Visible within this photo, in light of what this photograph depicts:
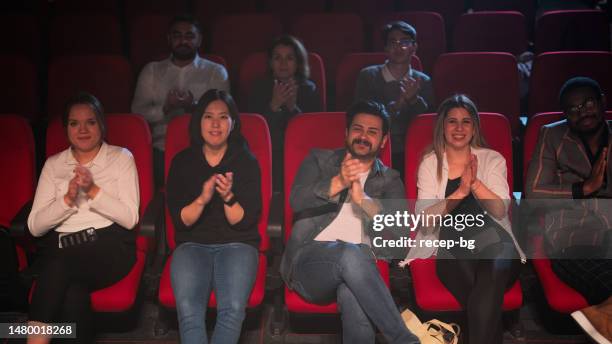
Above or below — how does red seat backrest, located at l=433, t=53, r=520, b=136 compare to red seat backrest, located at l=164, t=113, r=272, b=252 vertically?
above

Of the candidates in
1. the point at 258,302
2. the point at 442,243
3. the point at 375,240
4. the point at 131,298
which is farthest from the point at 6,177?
the point at 442,243

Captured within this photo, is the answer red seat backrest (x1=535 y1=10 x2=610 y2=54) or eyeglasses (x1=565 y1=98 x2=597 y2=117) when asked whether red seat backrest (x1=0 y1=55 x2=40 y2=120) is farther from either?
red seat backrest (x1=535 y1=10 x2=610 y2=54)

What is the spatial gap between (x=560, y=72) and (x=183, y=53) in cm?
148

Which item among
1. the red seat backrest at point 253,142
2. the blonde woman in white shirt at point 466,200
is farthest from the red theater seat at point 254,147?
the blonde woman in white shirt at point 466,200

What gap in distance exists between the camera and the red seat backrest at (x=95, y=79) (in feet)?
9.30

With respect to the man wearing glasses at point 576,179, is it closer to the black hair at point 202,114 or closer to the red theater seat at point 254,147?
the red theater seat at point 254,147

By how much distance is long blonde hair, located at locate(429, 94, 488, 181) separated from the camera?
7.14 feet

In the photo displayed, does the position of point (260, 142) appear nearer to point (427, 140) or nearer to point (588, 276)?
point (427, 140)

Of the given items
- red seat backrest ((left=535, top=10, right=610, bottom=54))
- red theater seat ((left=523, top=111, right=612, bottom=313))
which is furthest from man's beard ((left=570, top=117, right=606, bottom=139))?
red seat backrest ((left=535, top=10, right=610, bottom=54))

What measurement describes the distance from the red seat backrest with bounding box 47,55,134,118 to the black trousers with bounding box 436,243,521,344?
148cm

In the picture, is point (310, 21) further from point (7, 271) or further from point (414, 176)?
point (7, 271)

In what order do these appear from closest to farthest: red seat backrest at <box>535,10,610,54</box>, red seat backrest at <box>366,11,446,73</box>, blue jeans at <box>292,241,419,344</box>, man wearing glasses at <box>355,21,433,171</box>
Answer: blue jeans at <box>292,241,419,344</box> → man wearing glasses at <box>355,21,433,171</box> → red seat backrest at <box>535,10,610,54</box> → red seat backrest at <box>366,11,446,73</box>

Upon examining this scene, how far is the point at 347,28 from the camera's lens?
3340 mm

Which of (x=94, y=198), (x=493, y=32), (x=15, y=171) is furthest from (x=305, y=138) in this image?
(x=493, y=32)
